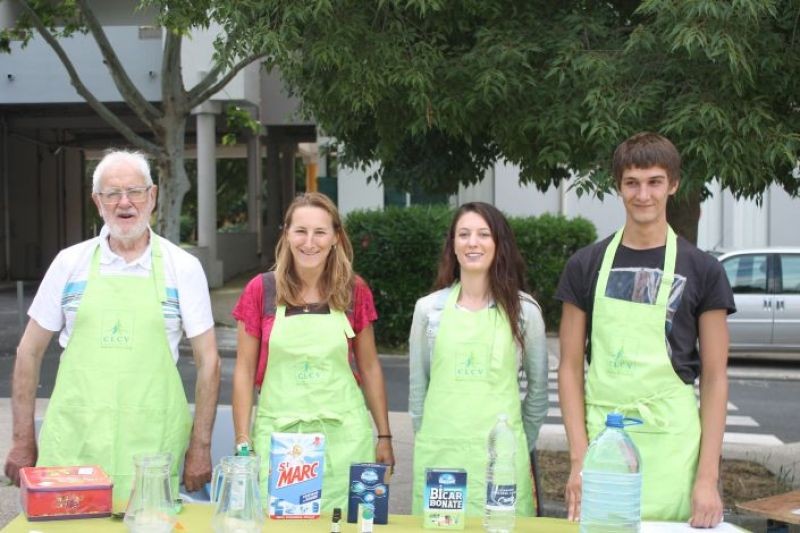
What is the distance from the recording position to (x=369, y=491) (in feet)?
11.2

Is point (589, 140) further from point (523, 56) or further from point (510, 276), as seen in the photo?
point (510, 276)

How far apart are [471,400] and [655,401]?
0.68 metres

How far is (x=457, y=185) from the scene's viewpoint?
7246 millimetres

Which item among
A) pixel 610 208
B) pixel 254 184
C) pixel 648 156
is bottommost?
pixel 648 156

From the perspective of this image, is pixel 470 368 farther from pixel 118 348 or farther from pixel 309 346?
pixel 118 348

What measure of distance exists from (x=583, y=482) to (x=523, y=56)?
295 cm

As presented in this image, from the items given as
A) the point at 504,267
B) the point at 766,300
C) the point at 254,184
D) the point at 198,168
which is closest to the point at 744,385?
the point at 766,300

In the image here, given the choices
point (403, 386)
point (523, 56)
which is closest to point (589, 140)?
point (523, 56)

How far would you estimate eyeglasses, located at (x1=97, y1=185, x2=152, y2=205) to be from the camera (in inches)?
149

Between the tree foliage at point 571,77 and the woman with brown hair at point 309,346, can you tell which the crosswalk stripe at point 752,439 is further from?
the woman with brown hair at point 309,346

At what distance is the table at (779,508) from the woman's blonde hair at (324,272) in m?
1.91

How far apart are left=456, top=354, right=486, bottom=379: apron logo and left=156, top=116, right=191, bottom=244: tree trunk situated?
40.6 ft

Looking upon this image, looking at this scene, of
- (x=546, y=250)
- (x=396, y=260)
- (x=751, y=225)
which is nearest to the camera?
(x=396, y=260)

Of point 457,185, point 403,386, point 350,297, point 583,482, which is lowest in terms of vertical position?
point 403,386
